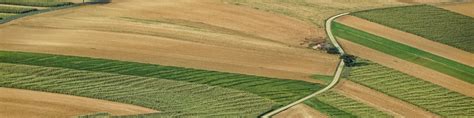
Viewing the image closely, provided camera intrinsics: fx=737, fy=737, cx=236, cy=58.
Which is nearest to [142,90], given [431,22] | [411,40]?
[411,40]

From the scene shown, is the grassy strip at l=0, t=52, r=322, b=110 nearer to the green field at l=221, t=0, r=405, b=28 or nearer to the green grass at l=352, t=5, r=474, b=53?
the green field at l=221, t=0, r=405, b=28

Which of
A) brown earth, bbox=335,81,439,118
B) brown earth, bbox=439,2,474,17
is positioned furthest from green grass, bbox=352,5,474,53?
brown earth, bbox=335,81,439,118

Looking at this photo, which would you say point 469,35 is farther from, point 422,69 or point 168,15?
point 168,15

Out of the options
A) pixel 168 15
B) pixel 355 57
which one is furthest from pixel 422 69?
pixel 168 15

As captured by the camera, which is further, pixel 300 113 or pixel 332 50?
pixel 332 50

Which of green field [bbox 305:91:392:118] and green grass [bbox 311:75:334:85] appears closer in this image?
green field [bbox 305:91:392:118]

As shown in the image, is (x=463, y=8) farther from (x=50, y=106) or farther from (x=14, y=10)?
(x=50, y=106)
